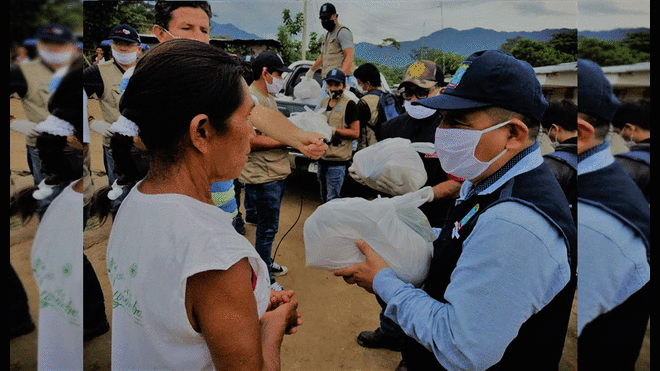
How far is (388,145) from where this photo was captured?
251 cm

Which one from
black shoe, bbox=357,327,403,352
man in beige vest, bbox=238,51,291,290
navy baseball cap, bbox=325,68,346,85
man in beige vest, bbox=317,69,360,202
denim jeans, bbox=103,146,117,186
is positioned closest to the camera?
denim jeans, bbox=103,146,117,186

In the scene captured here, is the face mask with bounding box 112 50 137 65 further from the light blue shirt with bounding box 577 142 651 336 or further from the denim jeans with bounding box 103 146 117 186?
the light blue shirt with bounding box 577 142 651 336

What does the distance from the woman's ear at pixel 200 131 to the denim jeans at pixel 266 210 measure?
1.91m

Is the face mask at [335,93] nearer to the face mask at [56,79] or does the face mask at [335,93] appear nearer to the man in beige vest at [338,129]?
the man in beige vest at [338,129]

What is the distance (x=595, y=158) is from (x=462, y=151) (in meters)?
0.38

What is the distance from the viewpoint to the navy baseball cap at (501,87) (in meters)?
1.17

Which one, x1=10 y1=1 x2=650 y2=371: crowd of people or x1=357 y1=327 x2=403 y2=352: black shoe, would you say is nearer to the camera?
x1=10 y1=1 x2=650 y2=371: crowd of people

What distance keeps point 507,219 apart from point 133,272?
953mm

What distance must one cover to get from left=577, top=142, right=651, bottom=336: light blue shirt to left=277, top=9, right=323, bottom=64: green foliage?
1.49 meters

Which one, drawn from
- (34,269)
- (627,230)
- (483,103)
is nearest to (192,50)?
(34,269)

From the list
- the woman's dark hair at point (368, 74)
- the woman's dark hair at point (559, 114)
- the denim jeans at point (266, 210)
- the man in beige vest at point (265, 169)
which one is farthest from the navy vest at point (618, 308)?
the woman's dark hair at point (368, 74)

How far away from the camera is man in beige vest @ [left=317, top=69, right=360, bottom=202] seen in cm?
368

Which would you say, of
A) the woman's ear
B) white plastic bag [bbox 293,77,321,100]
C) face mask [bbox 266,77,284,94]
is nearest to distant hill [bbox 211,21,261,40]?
the woman's ear

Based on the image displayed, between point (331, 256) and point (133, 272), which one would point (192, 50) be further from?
point (331, 256)
